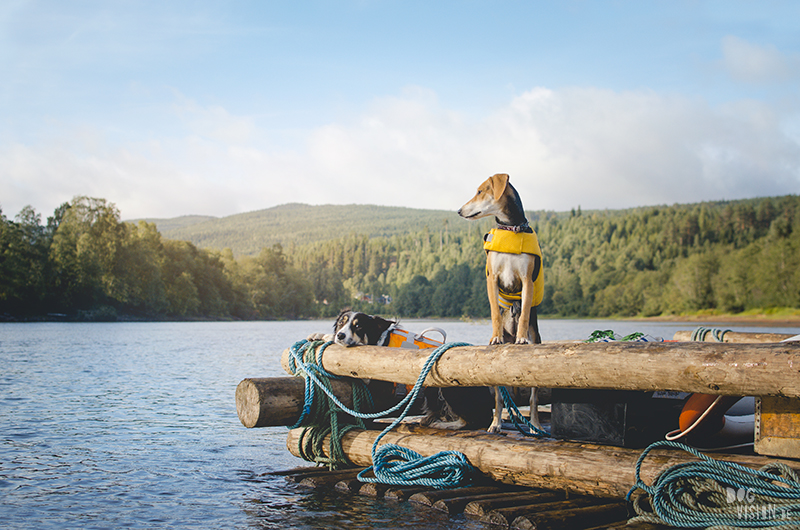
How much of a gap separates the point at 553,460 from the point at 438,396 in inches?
82.5

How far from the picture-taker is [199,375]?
23.3 m

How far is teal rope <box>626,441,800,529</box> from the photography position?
463 cm

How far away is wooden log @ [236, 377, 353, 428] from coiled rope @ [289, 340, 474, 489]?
14 cm

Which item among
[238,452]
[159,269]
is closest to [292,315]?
[159,269]

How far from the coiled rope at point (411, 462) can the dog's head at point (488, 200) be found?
4.77 ft

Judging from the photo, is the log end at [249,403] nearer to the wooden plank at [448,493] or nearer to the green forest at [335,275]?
the wooden plank at [448,493]

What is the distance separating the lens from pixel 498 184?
23.2 feet

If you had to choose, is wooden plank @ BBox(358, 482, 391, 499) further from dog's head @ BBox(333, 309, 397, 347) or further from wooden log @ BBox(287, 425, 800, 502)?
dog's head @ BBox(333, 309, 397, 347)

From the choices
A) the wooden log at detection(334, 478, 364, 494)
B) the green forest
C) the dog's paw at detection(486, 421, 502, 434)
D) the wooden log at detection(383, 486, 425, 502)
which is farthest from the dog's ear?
the green forest

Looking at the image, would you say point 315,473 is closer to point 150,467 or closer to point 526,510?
point 150,467

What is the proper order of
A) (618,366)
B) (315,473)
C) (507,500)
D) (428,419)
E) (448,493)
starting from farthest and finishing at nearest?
(428,419)
(315,473)
(448,493)
(507,500)
(618,366)

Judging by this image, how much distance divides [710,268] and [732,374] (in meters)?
112

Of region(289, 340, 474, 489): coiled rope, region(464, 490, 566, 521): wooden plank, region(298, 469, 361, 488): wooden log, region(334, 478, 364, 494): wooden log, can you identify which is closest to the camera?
region(464, 490, 566, 521): wooden plank

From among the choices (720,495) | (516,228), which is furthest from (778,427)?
(516,228)
